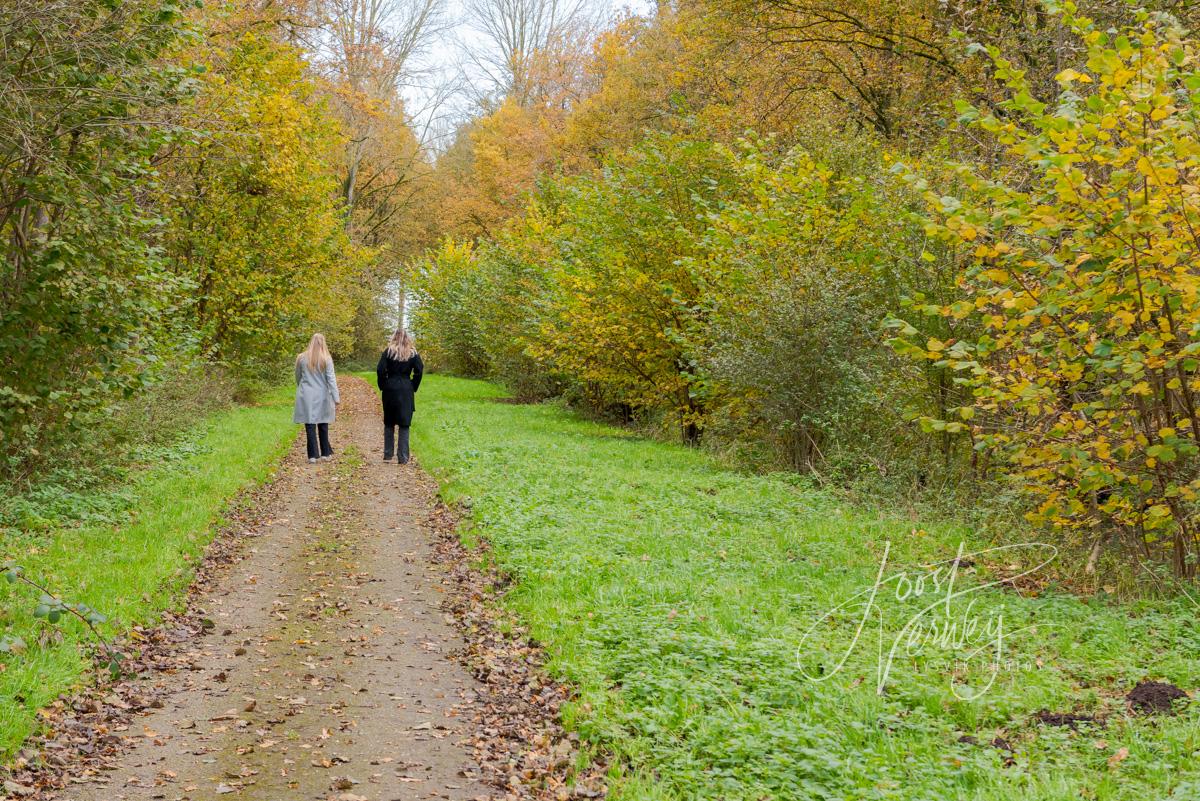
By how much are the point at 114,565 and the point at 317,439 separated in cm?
791

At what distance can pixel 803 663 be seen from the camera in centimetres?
585

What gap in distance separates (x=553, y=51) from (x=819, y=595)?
144ft

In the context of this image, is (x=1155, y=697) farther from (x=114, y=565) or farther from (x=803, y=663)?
(x=114, y=565)

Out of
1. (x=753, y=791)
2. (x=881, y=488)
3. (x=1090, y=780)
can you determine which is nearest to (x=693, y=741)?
(x=753, y=791)

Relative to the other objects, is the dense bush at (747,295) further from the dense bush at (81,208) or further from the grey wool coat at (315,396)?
the dense bush at (81,208)

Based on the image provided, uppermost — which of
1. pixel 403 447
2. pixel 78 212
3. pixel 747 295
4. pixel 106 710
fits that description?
pixel 78 212

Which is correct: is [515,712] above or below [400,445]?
below

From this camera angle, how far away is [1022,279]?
745 centimetres

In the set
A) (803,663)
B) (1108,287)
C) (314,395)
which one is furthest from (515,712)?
(314,395)

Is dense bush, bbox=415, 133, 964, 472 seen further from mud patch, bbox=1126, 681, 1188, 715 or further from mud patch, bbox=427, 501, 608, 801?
mud patch, bbox=427, 501, 608, 801

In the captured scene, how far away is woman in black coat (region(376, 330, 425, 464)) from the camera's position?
15.9 meters

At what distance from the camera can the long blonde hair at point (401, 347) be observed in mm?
16016

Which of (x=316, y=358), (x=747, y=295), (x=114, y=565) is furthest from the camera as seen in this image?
(x=316, y=358)

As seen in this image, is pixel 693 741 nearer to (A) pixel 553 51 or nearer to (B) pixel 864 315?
(B) pixel 864 315
